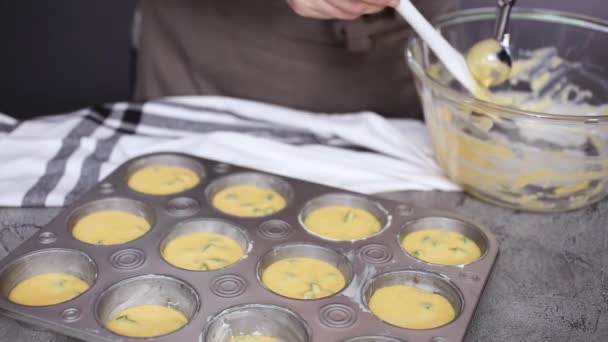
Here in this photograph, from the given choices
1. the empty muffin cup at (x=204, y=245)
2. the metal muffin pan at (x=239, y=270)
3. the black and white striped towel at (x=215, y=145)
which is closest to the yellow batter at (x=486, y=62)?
the black and white striped towel at (x=215, y=145)

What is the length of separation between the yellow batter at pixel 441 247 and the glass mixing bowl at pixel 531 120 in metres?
0.18

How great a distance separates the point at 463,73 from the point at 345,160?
360 millimetres

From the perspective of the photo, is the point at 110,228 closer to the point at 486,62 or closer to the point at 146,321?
the point at 146,321

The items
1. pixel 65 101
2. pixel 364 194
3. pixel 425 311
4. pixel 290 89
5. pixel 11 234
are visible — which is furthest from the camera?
pixel 65 101

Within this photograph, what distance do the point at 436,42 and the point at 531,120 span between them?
9.9 inches

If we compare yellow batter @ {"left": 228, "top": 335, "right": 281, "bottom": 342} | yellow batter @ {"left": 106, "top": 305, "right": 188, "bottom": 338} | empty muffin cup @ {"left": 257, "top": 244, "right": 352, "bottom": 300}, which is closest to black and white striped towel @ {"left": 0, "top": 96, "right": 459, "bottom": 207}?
empty muffin cup @ {"left": 257, "top": 244, "right": 352, "bottom": 300}

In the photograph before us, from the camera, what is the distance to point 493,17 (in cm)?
171

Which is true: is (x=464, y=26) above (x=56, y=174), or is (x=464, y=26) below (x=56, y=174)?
above

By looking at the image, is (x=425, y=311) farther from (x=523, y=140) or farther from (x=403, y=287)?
(x=523, y=140)

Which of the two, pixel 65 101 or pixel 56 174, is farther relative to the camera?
pixel 65 101

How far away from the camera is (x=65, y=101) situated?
4.07 meters

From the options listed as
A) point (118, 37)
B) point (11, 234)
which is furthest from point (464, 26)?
point (118, 37)

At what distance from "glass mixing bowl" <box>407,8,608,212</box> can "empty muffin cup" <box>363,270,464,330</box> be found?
35cm

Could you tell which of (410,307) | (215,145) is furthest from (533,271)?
(215,145)
